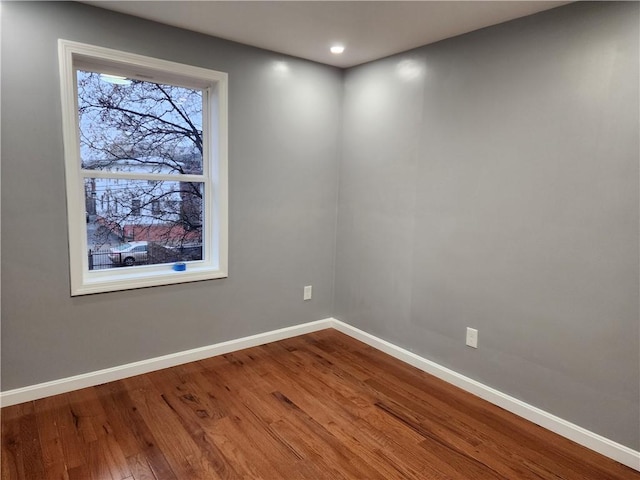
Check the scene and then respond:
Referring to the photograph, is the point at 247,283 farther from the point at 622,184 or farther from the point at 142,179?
the point at 622,184

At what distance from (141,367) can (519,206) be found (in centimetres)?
271

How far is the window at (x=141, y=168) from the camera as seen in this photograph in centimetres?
248

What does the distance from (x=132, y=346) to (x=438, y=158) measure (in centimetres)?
251

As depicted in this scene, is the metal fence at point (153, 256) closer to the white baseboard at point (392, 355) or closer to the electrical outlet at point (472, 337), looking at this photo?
the white baseboard at point (392, 355)

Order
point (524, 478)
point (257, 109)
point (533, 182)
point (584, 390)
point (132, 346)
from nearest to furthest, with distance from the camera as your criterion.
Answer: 1. point (524, 478)
2. point (584, 390)
3. point (533, 182)
4. point (132, 346)
5. point (257, 109)

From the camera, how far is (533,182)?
7.61 ft

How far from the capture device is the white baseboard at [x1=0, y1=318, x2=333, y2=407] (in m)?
2.39

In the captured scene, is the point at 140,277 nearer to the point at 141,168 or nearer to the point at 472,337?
the point at 141,168

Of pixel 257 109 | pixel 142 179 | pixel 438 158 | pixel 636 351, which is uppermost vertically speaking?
pixel 257 109

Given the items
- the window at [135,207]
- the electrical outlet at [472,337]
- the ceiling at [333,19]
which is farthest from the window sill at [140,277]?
the electrical outlet at [472,337]

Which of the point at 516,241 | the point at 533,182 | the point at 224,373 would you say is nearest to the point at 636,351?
the point at 516,241

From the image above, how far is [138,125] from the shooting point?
9.07 feet

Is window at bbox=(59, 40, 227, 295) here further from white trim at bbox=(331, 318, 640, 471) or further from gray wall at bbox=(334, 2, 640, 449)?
white trim at bbox=(331, 318, 640, 471)

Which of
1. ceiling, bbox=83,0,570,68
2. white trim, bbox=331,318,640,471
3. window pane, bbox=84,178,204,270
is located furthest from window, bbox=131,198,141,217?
white trim, bbox=331,318,640,471
